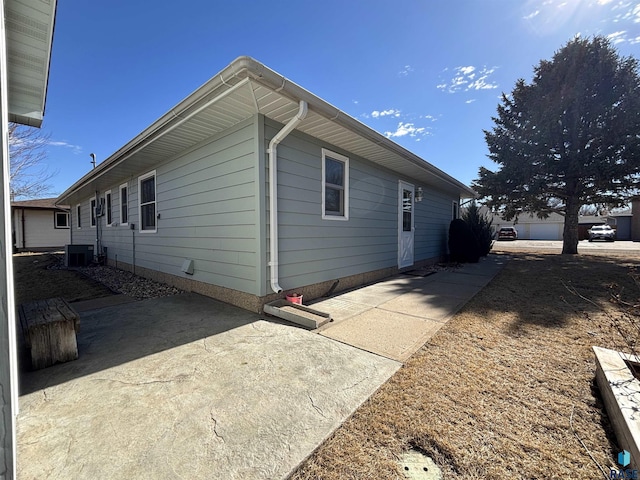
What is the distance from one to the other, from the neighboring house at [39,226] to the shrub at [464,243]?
68.2ft

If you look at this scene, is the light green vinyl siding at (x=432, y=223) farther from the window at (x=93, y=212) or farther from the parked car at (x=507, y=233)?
the parked car at (x=507, y=233)

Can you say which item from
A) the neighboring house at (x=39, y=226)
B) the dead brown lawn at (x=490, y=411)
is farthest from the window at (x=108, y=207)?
the neighboring house at (x=39, y=226)

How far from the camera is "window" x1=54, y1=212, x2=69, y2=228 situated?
656 inches

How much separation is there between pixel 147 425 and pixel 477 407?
217 centimetres

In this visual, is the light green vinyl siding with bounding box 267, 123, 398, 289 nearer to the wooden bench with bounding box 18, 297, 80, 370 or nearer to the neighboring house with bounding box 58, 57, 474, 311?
the neighboring house with bounding box 58, 57, 474, 311

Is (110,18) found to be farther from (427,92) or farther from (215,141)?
(427,92)

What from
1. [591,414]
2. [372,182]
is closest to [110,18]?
[372,182]

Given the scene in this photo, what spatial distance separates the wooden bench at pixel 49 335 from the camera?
89.6 inches

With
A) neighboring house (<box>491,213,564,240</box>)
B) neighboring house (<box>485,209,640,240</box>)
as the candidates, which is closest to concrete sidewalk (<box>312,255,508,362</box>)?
neighboring house (<box>485,209,640,240</box>)

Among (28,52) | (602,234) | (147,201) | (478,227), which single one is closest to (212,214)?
(28,52)

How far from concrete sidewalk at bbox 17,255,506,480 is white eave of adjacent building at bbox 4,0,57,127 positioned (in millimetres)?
2872

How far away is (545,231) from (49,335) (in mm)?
37683

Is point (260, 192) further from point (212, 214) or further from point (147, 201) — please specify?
point (147, 201)

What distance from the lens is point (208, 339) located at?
2.97m
